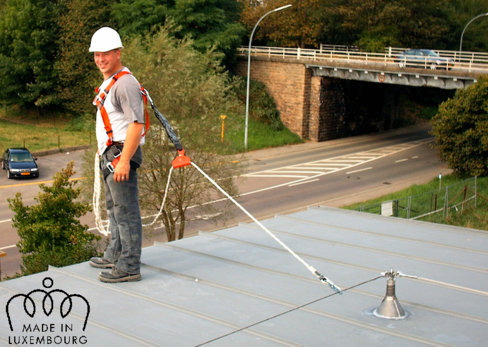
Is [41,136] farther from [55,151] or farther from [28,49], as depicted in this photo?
[28,49]

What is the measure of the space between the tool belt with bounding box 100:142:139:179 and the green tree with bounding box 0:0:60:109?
1539 inches

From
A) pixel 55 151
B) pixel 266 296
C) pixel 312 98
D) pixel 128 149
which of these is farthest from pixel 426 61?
pixel 266 296

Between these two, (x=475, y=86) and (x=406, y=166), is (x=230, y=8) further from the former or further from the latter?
(x=475, y=86)

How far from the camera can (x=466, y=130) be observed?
1302 inches

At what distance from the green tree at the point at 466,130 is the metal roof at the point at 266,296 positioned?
24259 mm

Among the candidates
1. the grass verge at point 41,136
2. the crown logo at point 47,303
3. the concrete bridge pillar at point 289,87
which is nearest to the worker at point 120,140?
the crown logo at point 47,303

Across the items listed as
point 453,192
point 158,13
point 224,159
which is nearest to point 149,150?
point 224,159

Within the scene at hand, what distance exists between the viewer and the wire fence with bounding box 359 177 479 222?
22469 millimetres

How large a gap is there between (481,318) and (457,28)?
61.9m

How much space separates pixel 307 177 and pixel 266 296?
95.1ft

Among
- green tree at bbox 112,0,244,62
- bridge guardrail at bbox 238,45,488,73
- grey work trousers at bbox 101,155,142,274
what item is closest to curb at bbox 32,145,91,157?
green tree at bbox 112,0,244,62

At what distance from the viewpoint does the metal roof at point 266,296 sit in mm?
Result: 5785

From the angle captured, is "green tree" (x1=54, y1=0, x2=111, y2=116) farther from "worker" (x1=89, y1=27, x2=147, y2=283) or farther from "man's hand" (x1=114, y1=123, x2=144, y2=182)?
"man's hand" (x1=114, y1=123, x2=144, y2=182)

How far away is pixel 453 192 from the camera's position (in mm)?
26000
